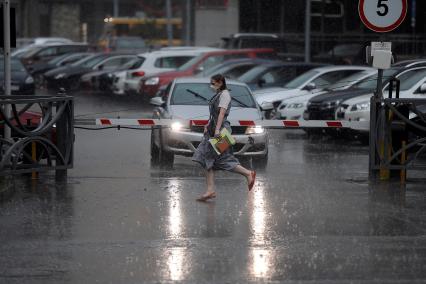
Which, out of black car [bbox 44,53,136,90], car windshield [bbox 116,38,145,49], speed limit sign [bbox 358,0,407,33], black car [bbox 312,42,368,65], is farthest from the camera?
car windshield [bbox 116,38,145,49]

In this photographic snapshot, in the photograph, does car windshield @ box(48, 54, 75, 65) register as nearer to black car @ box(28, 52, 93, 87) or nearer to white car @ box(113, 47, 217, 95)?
black car @ box(28, 52, 93, 87)

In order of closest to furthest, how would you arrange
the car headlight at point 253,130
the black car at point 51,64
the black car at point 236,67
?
the car headlight at point 253,130, the black car at point 236,67, the black car at point 51,64

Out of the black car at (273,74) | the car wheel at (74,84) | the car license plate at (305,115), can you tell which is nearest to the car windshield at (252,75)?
the black car at (273,74)

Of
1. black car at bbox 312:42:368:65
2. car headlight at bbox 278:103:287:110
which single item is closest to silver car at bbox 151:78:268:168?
car headlight at bbox 278:103:287:110

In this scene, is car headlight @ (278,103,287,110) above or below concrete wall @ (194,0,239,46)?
below

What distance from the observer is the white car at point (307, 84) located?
2397cm

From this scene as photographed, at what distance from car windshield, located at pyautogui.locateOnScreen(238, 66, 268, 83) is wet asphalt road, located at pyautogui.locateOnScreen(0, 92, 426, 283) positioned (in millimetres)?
9960

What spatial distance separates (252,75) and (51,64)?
2010 centimetres

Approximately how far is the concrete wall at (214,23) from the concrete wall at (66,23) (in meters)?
30.3

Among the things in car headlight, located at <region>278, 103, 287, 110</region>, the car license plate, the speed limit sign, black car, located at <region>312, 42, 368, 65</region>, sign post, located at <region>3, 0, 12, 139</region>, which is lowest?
the car license plate

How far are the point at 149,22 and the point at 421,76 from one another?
48.8m

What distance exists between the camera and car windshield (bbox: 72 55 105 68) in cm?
4178

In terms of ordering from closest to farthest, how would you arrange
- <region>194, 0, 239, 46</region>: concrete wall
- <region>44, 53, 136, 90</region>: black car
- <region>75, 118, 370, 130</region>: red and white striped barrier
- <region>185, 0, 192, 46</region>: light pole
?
<region>75, 118, 370, 130</region>: red and white striped barrier, <region>44, 53, 136, 90</region>: black car, <region>185, 0, 192, 46</region>: light pole, <region>194, 0, 239, 46</region>: concrete wall

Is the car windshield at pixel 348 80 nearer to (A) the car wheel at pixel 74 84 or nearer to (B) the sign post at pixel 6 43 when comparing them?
(B) the sign post at pixel 6 43
